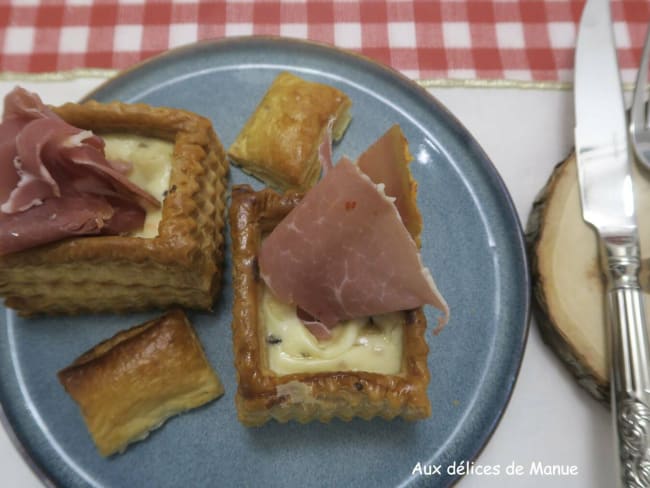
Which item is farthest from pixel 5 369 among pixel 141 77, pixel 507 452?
pixel 507 452

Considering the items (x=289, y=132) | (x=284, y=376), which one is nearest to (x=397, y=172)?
(x=289, y=132)

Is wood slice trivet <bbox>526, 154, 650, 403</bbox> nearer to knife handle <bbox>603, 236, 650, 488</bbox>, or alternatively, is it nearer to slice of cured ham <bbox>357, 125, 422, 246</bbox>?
knife handle <bbox>603, 236, 650, 488</bbox>

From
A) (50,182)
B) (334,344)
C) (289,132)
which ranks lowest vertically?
(334,344)

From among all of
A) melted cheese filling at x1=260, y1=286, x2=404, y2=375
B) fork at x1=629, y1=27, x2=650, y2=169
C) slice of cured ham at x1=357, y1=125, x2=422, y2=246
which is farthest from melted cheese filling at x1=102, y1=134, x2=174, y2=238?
fork at x1=629, y1=27, x2=650, y2=169

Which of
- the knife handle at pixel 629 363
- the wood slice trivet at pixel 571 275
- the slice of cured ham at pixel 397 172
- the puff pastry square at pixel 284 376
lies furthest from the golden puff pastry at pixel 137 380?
the knife handle at pixel 629 363

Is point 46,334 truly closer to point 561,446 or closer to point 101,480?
point 101,480

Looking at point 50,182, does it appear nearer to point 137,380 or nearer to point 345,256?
point 137,380

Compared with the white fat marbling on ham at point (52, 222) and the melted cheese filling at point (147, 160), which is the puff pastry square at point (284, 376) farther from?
the white fat marbling on ham at point (52, 222)
